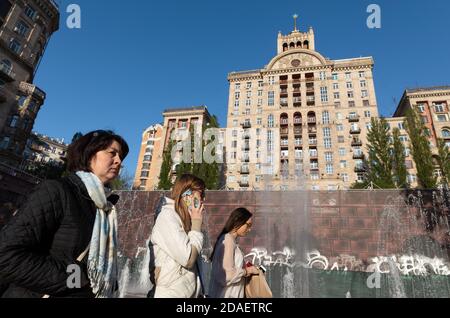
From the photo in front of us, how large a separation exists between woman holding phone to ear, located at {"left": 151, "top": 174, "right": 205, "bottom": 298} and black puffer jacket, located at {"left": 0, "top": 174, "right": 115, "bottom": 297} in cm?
74

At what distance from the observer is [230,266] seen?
285cm

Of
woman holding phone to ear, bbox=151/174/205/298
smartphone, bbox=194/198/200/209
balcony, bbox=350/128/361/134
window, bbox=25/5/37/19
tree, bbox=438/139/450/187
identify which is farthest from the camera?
balcony, bbox=350/128/361/134

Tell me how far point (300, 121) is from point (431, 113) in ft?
66.6

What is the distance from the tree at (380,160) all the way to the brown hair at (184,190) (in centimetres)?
2638

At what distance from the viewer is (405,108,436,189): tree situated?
82.6 feet

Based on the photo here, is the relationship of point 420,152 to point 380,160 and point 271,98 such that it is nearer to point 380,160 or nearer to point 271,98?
point 380,160

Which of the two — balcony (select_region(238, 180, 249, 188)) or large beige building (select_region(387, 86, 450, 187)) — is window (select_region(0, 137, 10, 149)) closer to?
balcony (select_region(238, 180, 249, 188))

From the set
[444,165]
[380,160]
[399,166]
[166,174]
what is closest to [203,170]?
[166,174]

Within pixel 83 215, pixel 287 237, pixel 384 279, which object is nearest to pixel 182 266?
pixel 83 215

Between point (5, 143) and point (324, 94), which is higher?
point (324, 94)

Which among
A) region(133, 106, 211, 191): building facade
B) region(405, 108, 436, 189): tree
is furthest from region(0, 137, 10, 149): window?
region(405, 108, 436, 189): tree

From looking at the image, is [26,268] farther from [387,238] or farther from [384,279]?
[387,238]

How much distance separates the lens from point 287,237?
54.3 ft
